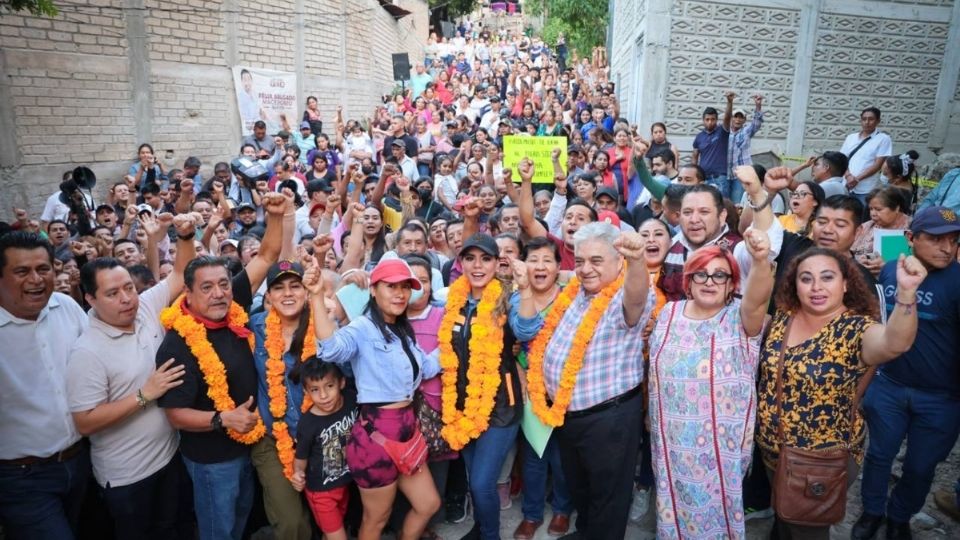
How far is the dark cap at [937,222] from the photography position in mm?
2965

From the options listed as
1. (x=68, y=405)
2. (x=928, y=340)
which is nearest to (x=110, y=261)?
(x=68, y=405)

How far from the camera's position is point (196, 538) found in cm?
354

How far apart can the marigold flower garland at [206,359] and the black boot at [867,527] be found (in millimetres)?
3694

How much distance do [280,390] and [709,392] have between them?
2318 millimetres

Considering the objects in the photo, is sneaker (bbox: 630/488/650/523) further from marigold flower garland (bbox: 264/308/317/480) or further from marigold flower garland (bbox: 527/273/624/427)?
marigold flower garland (bbox: 264/308/317/480)

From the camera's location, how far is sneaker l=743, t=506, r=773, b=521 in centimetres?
361

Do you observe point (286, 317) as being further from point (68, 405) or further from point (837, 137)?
point (837, 137)

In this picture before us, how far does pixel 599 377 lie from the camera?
9.81ft

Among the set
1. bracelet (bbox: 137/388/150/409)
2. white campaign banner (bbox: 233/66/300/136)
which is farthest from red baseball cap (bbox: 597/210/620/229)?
white campaign banner (bbox: 233/66/300/136)

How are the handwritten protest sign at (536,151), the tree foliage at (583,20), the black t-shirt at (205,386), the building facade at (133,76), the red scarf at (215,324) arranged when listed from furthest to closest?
the tree foliage at (583,20) → the building facade at (133,76) → the handwritten protest sign at (536,151) → the red scarf at (215,324) → the black t-shirt at (205,386)

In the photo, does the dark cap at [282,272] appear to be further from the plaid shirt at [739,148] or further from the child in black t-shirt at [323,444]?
the plaid shirt at [739,148]

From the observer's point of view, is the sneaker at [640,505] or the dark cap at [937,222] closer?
the dark cap at [937,222]

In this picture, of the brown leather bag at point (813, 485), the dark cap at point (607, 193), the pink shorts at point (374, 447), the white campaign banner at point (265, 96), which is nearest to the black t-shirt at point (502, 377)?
the pink shorts at point (374, 447)

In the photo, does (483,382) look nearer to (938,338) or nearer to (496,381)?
(496,381)
